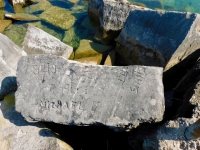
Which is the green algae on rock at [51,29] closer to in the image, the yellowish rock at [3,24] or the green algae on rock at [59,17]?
the green algae on rock at [59,17]

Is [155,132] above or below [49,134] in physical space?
above

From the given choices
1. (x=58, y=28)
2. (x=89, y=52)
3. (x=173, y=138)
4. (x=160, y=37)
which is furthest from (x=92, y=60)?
(x=173, y=138)

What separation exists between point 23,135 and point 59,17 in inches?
177

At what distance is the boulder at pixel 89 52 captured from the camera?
16.0ft

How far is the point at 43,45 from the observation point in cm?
502

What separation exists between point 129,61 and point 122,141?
6.31ft

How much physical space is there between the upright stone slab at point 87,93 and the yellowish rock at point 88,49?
2025mm

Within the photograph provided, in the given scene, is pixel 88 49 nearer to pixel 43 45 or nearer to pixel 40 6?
pixel 43 45

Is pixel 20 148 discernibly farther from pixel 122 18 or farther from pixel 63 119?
pixel 122 18

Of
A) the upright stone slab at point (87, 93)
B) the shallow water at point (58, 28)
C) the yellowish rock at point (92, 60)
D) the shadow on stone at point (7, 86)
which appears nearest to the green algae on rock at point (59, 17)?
the shallow water at point (58, 28)

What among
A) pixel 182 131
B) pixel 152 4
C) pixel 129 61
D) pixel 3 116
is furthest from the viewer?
pixel 152 4

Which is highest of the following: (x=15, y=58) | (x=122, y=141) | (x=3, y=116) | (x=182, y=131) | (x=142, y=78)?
(x=142, y=78)

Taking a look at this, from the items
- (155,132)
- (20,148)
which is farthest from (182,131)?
(20,148)

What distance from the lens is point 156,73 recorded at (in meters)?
2.85
